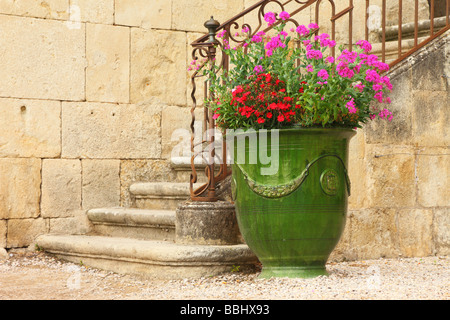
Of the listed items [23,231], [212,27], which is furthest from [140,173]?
[212,27]

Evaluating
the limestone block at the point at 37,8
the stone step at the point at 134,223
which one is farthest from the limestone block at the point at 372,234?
the limestone block at the point at 37,8

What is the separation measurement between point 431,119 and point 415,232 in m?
0.80

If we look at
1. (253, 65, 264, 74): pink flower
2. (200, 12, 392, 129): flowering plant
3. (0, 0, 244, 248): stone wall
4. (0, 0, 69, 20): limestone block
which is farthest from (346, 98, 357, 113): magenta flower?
(0, 0, 69, 20): limestone block

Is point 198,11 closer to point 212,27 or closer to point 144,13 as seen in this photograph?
point 144,13

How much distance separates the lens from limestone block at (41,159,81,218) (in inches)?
200

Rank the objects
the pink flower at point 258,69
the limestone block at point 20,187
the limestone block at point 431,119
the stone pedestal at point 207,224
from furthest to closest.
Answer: the limestone block at point 20,187 → the limestone block at point 431,119 → the stone pedestal at point 207,224 → the pink flower at point 258,69

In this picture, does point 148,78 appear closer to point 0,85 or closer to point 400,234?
point 0,85

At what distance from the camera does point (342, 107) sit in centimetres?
365

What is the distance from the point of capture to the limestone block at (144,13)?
5.45 metres

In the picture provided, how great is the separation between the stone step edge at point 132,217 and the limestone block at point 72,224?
0.05 m

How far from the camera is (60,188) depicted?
5.12m

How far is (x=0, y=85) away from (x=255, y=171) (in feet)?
7.33

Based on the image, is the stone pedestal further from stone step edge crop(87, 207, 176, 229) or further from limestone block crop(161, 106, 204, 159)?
limestone block crop(161, 106, 204, 159)

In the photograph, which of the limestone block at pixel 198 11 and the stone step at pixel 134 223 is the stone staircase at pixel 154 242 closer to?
the stone step at pixel 134 223
